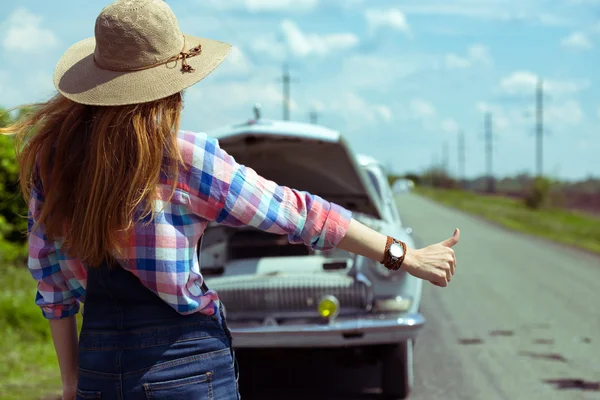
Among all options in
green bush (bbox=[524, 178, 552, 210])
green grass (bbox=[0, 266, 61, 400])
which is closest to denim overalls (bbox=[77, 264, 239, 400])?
green grass (bbox=[0, 266, 61, 400])

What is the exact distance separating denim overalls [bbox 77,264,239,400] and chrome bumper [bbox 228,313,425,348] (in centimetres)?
352

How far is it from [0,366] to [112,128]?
524 cm

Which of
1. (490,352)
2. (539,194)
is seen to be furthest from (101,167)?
(539,194)

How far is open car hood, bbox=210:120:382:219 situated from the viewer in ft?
19.5

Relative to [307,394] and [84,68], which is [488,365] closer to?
[307,394]

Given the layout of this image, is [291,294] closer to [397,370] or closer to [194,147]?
[397,370]

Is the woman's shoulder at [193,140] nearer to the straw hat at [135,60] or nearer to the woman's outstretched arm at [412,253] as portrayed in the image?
the straw hat at [135,60]

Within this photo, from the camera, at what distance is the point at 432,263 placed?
2230mm

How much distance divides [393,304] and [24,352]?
3.28 m

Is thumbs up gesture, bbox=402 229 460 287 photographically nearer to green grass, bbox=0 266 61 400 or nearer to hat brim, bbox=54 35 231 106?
hat brim, bbox=54 35 231 106

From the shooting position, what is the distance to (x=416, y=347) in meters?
7.92

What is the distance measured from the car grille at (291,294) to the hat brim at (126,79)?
145 inches

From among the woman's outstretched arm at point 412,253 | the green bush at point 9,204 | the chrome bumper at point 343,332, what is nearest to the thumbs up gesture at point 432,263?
the woman's outstretched arm at point 412,253

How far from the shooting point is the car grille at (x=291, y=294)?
5777mm
